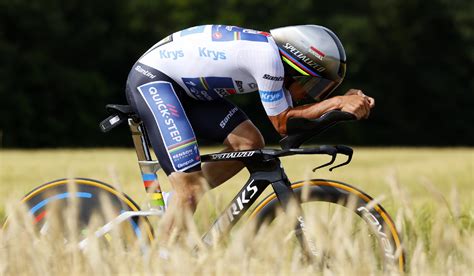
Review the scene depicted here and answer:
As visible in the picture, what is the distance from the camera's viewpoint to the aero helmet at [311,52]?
464cm

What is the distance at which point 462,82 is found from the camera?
53219 millimetres

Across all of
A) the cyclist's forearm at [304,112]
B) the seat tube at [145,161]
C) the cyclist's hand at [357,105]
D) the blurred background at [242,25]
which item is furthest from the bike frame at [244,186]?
the blurred background at [242,25]

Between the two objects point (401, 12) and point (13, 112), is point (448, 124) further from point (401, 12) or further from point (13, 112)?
point (13, 112)

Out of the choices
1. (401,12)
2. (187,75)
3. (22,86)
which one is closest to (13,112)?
(22,86)

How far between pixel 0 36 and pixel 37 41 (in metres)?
2.09

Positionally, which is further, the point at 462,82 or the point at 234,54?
the point at 462,82

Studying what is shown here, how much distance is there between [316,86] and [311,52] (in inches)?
12.2

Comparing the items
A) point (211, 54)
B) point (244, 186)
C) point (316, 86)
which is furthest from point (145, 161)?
point (316, 86)

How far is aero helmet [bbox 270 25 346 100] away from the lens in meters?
4.64

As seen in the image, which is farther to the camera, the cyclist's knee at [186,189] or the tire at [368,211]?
the cyclist's knee at [186,189]

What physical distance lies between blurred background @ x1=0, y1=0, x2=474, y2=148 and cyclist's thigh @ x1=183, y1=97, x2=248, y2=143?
3575cm

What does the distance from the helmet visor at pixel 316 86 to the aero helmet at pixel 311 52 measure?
6 centimetres

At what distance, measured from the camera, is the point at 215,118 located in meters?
5.05

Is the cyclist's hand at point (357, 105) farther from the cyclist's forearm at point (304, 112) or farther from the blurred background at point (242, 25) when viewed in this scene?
the blurred background at point (242, 25)
